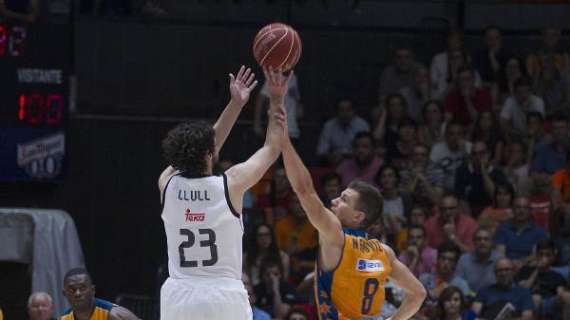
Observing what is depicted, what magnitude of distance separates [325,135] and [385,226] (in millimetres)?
1830

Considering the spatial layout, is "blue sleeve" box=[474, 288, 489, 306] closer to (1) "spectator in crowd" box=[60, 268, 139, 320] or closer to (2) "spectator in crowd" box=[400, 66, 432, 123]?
(2) "spectator in crowd" box=[400, 66, 432, 123]

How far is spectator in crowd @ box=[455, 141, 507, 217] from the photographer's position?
13.6 metres

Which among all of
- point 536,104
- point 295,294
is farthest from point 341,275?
point 536,104

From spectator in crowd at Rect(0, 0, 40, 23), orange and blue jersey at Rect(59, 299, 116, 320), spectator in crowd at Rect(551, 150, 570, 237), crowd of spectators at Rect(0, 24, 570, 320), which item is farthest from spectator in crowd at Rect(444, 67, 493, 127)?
orange and blue jersey at Rect(59, 299, 116, 320)

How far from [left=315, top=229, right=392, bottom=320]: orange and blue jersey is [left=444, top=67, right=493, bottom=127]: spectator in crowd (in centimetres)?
641

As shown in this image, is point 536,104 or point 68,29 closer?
point 68,29

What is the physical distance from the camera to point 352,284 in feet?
26.7

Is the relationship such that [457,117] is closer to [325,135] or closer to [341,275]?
[325,135]

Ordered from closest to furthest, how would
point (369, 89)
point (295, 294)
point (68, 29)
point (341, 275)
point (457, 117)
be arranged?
point (341, 275)
point (295, 294)
point (68, 29)
point (457, 117)
point (369, 89)

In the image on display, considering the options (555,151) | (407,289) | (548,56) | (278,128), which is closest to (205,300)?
(278,128)

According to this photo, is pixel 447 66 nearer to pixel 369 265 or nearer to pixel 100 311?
pixel 100 311

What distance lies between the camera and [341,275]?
8117mm

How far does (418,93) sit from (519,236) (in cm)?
237

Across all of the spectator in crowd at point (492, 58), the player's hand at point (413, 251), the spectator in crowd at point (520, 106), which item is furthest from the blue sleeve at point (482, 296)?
the spectator in crowd at point (492, 58)
